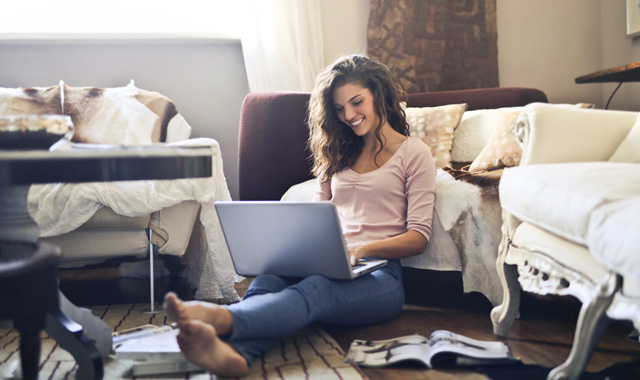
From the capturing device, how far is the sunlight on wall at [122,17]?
9.45ft

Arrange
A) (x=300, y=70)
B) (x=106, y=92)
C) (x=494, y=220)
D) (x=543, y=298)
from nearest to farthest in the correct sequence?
1. (x=494, y=220)
2. (x=543, y=298)
3. (x=106, y=92)
4. (x=300, y=70)

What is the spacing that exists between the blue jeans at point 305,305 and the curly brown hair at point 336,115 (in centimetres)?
37

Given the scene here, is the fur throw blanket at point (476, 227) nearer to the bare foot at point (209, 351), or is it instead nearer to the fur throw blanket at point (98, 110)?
the bare foot at point (209, 351)

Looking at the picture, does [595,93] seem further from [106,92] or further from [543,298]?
[106,92]

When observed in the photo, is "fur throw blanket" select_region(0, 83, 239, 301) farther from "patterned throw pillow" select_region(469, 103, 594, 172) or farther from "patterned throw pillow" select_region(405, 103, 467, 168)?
"patterned throw pillow" select_region(469, 103, 594, 172)

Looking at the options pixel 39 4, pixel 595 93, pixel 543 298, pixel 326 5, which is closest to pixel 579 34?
pixel 595 93

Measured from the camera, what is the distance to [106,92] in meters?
2.59

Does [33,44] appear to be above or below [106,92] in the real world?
above

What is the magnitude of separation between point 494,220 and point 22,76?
2229 mm

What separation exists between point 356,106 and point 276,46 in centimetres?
137

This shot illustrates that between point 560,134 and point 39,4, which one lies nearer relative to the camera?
point 560,134

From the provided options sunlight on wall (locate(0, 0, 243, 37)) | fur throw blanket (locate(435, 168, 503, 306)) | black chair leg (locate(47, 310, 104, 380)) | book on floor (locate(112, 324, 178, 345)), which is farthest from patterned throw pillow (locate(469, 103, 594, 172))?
sunlight on wall (locate(0, 0, 243, 37))

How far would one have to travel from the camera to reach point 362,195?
1.78 meters

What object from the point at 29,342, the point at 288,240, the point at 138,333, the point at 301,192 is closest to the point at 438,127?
the point at 301,192
